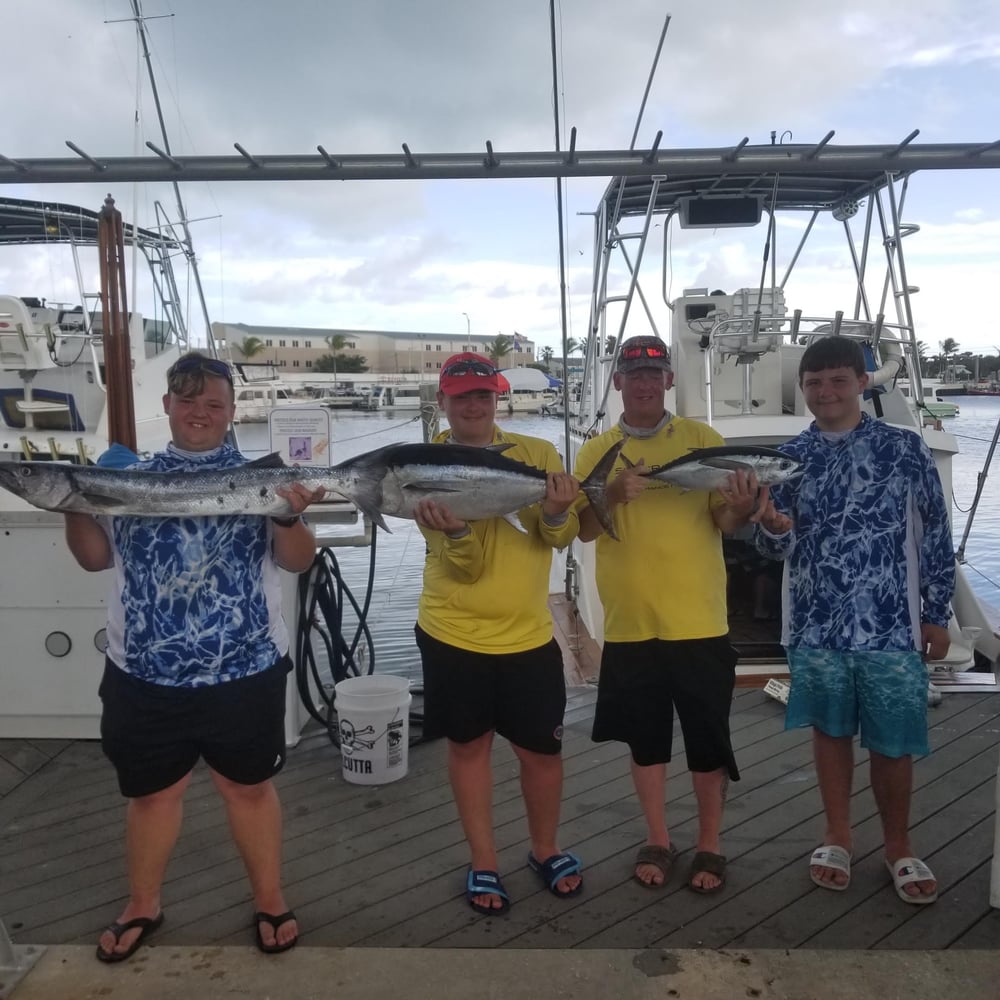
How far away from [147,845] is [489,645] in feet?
4.01

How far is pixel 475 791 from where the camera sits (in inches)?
113

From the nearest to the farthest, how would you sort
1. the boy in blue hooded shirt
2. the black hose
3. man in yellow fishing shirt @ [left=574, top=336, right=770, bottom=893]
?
the boy in blue hooded shirt → man in yellow fishing shirt @ [left=574, top=336, right=770, bottom=893] → the black hose

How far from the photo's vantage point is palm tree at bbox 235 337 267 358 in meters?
76.9

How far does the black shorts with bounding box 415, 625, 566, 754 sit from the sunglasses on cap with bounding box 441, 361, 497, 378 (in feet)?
2.99

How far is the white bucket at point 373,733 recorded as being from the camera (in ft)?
12.4

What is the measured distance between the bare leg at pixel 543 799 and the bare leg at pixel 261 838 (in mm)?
848

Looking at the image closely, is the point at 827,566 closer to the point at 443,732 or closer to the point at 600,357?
the point at 443,732

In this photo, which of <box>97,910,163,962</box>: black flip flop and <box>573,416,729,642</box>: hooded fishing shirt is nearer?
<box>97,910,163,962</box>: black flip flop

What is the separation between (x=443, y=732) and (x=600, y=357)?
16.1ft

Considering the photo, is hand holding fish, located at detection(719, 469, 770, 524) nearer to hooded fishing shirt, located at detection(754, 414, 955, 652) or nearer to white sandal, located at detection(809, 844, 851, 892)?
hooded fishing shirt, located at detection(754, 414, 955, 652)

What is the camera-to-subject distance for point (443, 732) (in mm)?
2840

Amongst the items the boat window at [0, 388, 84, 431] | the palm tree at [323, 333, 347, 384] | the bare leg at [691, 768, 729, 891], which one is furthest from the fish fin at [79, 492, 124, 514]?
the palm tree at [323, 333, 347, 384]

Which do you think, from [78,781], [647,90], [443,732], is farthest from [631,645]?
[647,90]

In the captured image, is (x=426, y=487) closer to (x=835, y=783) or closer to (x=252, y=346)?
(x=835, y=783)
